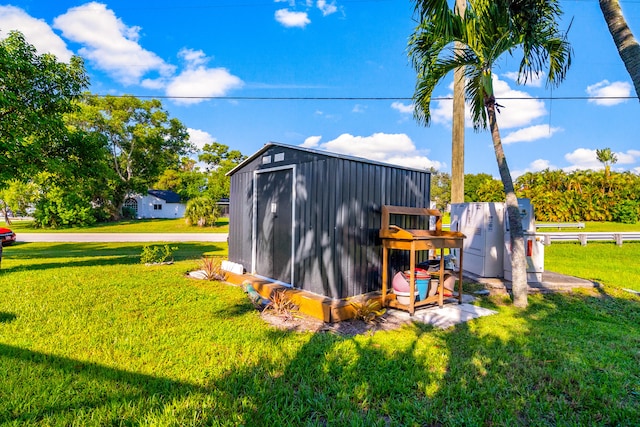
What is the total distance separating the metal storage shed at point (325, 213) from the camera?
4.74 m

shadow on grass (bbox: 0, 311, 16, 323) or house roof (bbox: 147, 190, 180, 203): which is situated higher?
house roof (bbox: 147, 190, 180, 203)

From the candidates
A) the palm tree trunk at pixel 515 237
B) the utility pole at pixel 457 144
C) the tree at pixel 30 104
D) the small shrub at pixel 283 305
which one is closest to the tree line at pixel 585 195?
the utility pole at pixel 457 144

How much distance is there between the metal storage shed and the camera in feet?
15.6

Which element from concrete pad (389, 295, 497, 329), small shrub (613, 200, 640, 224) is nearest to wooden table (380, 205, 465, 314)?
concrete pad (389, 295, 497, 329)

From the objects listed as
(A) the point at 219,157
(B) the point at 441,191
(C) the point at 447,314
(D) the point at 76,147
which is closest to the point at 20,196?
(D) the point at 76,147

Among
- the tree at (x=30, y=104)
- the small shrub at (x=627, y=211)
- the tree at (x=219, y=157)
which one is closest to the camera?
the tree at (x=30, y=104)

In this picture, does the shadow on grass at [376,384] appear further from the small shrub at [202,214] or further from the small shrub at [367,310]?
the small shrub at [202,214]

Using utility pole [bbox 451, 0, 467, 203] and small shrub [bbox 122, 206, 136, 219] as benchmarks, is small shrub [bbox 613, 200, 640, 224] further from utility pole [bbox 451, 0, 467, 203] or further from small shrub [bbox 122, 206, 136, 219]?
small shrub [bbox 122, 206, 136, 219]

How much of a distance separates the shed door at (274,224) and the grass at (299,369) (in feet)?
3.69

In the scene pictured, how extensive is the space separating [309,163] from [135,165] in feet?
106

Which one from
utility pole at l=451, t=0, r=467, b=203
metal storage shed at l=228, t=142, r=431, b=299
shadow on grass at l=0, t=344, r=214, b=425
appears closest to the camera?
shadow on grass at l=0, t=344, r=214, b=425

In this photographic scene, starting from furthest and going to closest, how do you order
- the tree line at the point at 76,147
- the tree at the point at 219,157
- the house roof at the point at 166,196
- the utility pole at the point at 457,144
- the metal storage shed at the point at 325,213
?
the tree at the point at 219,157, the house roof at the point at 166,196, the utility pole at the point at 457,144, the tree line at the point at 76,147, the metal storage shed at the point at 325,213

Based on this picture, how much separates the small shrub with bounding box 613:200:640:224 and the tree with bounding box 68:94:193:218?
115 feet

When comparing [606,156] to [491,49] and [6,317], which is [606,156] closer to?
[491,49]
